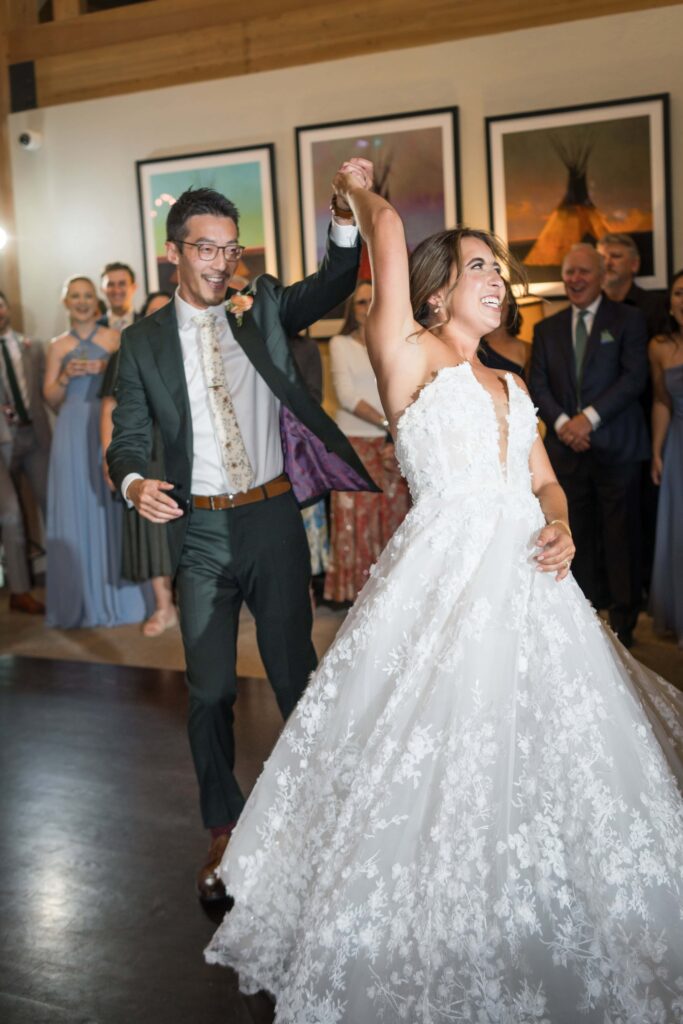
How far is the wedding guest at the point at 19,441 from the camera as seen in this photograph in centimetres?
627


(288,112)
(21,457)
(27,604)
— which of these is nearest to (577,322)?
(288,112)

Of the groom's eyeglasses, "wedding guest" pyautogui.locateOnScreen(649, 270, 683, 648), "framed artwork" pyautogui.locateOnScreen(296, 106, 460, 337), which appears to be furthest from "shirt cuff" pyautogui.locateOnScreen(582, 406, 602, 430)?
the groom's eyeglasses

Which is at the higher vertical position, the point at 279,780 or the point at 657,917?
the point at 279,780

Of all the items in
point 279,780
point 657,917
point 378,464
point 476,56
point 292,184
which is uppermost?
point 476,56

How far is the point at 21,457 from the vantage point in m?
6.50

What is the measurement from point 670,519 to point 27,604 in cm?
369

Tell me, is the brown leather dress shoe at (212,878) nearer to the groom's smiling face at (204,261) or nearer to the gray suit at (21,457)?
the groom's smiling face at (204,261)

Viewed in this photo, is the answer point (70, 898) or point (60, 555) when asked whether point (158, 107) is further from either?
point (70, 898)

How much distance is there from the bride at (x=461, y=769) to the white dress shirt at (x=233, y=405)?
54 centimetres

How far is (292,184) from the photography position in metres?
6.43

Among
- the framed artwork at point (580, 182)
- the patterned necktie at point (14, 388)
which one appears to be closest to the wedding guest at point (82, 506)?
the patterned necktie at point (14, 388)

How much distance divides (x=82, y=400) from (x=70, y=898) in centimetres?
343

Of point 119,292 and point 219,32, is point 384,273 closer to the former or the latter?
point 119,292

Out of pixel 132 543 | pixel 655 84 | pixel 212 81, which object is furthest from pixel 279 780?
pixel 212 81
